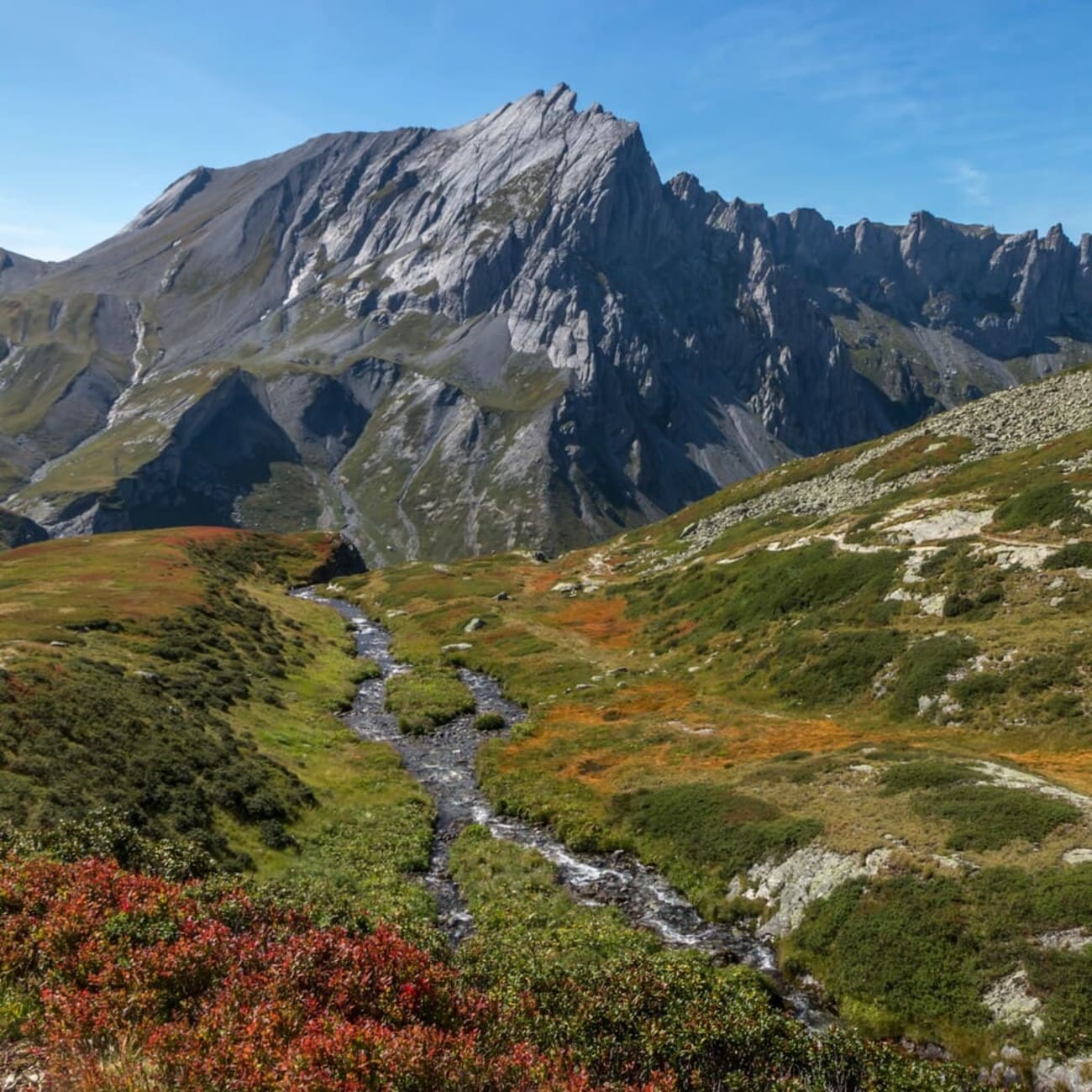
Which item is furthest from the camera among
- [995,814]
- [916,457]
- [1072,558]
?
[916,457]

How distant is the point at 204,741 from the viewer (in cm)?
3862

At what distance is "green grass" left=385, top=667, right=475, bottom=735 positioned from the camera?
56.4m

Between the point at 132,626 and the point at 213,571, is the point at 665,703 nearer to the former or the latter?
the point at 132,626

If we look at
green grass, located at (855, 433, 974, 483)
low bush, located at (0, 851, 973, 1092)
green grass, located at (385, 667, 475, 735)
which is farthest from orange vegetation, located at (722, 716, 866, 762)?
green grass, located at (855, 433, 974, 483)

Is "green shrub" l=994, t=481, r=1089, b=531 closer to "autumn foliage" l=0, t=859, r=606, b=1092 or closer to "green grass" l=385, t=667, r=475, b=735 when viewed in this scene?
"green grass" l=385, t=667, r=475, b=735

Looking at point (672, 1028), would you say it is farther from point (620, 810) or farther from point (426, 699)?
point (426, 699)

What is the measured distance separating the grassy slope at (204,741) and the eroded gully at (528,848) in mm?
1495

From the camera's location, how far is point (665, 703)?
5597 cm

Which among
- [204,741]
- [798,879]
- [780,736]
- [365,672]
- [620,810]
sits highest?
[204,741]

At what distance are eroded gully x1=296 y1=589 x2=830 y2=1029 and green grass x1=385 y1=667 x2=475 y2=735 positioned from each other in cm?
82

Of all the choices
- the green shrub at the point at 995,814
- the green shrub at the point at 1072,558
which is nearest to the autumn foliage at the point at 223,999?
the green shrub at the point at 995,814

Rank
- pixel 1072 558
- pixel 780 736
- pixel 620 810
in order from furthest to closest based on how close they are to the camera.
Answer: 1. pixel 1072 558
2. pixel 780 736
3. pixel 620 810

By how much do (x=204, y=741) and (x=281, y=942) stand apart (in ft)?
89.6

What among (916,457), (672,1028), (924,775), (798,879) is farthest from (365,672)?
(916,457)
